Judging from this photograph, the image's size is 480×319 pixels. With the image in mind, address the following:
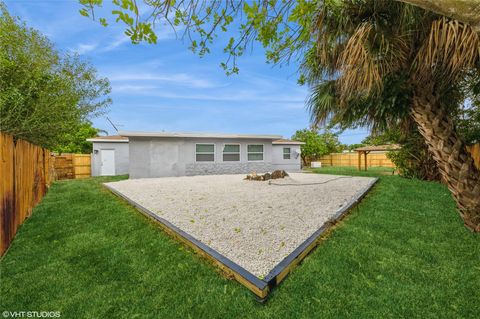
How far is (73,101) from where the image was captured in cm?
971

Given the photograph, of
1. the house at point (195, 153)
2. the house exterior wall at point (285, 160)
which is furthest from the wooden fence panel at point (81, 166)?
the house exterior wall at point (285, 160)

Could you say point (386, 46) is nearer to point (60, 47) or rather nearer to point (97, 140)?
point (60, 47)

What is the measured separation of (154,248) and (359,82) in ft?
14.7

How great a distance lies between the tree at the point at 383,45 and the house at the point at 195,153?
33.6 ft

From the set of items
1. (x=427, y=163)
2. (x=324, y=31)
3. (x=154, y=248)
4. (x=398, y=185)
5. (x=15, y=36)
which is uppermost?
(x=15, y=36)

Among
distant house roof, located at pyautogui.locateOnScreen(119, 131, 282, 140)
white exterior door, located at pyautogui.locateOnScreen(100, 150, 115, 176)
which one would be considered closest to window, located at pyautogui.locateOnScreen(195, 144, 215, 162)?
distant house roof, located at pyautogui.locateOnScreen(119, 131, 282, 140)

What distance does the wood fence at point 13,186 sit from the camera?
3.49 metres

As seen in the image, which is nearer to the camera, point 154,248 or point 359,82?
point 154,248

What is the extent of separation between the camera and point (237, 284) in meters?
2.68

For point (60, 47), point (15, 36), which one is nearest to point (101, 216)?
point (15, 36)

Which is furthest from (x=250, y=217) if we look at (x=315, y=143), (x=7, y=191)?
(x=315, y=143)

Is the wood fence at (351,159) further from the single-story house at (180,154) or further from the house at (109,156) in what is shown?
the house at (109,156)

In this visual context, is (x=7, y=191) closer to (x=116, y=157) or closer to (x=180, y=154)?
(x=180, y=154)

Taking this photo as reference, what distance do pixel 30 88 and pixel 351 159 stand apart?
1101 inches
